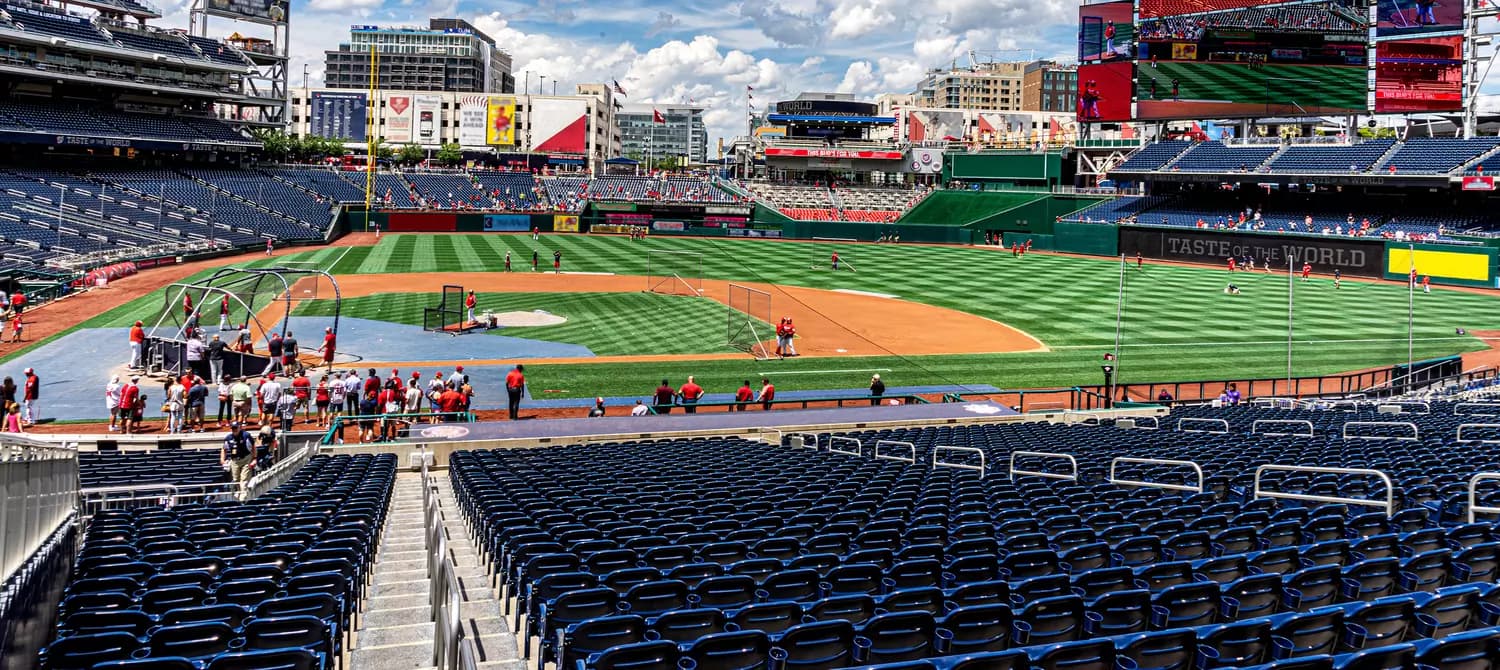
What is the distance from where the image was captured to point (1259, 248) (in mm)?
72938

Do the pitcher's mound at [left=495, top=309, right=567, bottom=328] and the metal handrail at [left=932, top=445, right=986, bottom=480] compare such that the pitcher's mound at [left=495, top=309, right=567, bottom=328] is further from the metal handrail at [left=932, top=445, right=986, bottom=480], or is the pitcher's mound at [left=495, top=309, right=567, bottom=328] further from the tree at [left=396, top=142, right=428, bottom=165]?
the tree at [left=396, top=142, right=428, bottom=165]

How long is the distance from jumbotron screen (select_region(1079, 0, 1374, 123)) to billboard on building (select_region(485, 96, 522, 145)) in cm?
7083

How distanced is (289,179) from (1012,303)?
67.8 metres

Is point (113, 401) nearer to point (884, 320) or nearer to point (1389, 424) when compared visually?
point (1389, 424)

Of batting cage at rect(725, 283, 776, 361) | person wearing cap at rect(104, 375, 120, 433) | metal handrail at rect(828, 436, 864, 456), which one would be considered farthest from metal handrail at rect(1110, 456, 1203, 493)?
batting cage at rect(725, 283, 776, 361)

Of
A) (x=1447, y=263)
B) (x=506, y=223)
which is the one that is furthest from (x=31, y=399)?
(x=506, y=223)

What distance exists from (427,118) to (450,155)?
1575 centimetres

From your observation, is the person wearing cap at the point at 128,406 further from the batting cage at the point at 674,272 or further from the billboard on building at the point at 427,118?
the billboard on building at the point at 427,118

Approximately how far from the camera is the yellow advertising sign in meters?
127

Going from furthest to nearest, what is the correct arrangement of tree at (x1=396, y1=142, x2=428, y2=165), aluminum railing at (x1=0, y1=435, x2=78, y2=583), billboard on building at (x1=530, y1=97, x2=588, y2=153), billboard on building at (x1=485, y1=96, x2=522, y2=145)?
1. billboard on building at (x1=530, y1=97, x2=588, y2=153)
2. billboard on building at (x1=485, y1=96, x2=522, y2=145)
3. tree at (x1=396, y1=142, x2=428, y2=165)
4. aluminum railing at (x1=0, y1=435, x2=78, y2=583)

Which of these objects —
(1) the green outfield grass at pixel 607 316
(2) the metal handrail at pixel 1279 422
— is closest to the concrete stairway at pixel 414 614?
(2) the metal handrail at pixel 1279 422

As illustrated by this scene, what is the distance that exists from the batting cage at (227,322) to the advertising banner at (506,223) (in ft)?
148

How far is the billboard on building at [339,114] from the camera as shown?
13188cm

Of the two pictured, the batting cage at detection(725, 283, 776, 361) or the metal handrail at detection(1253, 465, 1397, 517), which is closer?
the metal handrail at detection(1253, 465, 1397, 517)
